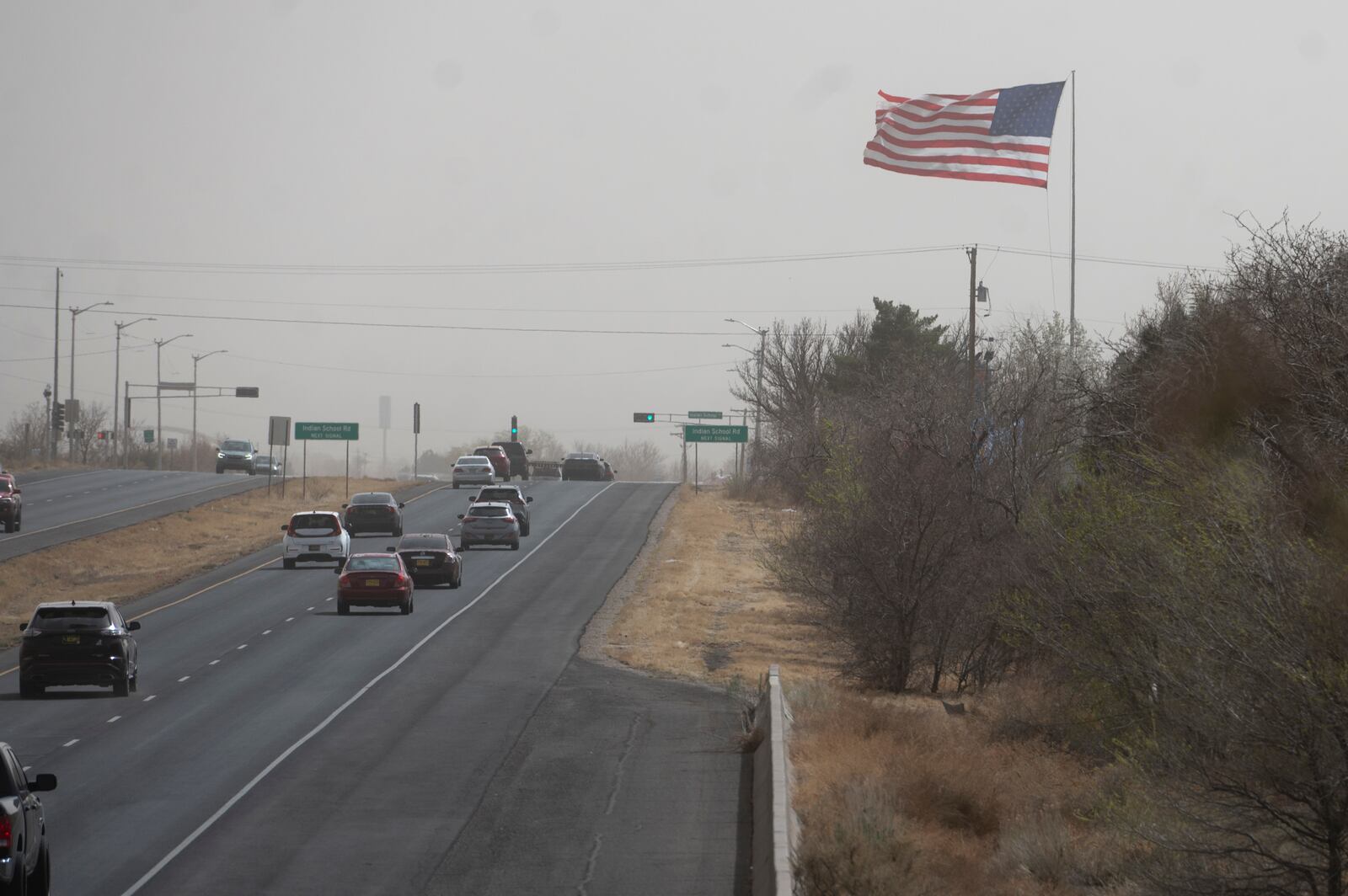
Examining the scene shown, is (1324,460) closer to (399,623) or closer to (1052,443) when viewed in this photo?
(1052,443)

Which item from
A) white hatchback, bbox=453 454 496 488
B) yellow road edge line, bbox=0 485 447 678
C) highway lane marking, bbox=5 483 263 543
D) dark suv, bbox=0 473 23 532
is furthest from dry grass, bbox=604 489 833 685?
dark suv, bbox=0 473 23 532

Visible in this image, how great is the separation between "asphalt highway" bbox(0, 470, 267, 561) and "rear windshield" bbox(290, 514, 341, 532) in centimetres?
987

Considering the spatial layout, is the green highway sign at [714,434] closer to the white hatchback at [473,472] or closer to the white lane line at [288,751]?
the white hatchback at [473,472]

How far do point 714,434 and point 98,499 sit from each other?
39.0 meters

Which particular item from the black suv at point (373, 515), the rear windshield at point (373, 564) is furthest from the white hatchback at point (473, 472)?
the rear windshield at point (373, 564)

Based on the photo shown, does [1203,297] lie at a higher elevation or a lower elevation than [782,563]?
higher

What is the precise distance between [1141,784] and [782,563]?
809 inches

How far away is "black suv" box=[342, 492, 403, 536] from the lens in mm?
60688

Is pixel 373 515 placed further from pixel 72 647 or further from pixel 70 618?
pixel 72 647

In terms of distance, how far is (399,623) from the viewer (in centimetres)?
4059

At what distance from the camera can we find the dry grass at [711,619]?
35.8 m

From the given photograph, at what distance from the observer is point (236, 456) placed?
311ft

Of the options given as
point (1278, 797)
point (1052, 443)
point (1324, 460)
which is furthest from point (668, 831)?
point (1052, 443)

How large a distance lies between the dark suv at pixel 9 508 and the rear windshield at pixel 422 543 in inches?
775
